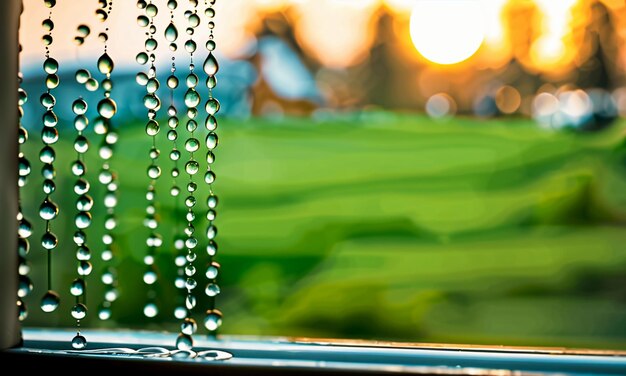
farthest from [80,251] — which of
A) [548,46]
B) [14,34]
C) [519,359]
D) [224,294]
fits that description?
[548,46]

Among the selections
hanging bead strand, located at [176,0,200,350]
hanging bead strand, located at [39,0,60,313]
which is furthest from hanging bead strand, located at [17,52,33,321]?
hanging bead strand, located at [176,0,200,350]

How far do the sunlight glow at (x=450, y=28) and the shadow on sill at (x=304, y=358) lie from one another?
1.53 meters

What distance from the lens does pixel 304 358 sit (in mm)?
603

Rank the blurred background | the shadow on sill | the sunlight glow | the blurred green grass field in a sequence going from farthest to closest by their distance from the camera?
the blurred green grass field → the blurred background → the sunlight glow → the shadow on sill

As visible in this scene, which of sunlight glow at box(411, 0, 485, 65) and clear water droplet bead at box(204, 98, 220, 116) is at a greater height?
sunlight glow at box(411, 0, 485, 65)

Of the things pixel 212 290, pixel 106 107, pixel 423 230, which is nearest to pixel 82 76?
pixel 106 107

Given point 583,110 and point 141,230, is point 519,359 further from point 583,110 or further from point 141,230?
point 583,110

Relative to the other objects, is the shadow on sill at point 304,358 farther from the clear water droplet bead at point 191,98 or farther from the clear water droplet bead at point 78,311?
the clear water droplet bead at point 191,98

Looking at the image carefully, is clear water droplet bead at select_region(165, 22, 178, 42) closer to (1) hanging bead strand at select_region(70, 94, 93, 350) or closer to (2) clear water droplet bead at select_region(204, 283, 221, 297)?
(1) hanging bead strand at select_region(70, 94, 93, 350)

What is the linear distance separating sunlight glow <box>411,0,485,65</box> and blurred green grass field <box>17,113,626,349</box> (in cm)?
46

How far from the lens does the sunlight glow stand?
6.47ft

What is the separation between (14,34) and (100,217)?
4.12ft

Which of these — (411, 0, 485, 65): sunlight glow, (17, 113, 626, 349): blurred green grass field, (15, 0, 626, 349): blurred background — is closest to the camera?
→ (411, 0, 485, 65): sunlight glow

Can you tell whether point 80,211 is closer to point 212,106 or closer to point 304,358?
point 212,106
